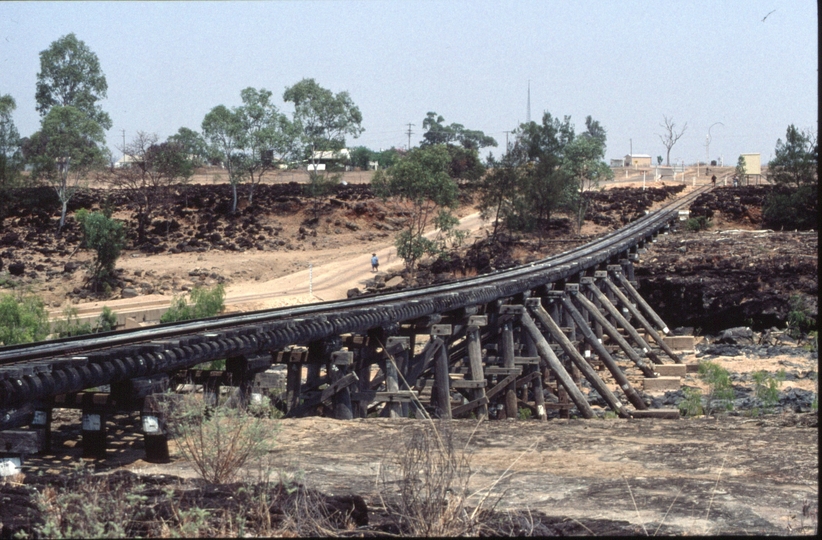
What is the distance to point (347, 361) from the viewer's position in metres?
11.7

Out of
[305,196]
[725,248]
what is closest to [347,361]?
[725,248]

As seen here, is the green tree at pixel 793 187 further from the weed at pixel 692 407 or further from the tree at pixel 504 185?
the weed at pixel 692 407

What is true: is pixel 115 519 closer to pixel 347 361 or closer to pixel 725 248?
pixel 347 361

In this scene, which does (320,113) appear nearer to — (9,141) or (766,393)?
(9,141)

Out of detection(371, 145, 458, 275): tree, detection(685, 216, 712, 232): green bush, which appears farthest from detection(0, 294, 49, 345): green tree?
detection(685, 216, 712, 232): green bush

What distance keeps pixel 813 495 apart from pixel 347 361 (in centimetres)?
620

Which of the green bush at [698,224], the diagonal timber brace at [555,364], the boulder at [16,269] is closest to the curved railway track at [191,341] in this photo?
the diagonal timber brace at [555,364]

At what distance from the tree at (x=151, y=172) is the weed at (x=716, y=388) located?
31938 mm

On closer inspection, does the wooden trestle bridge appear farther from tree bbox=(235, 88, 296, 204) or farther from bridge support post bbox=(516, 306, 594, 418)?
tree bbox=(235, 88, 296, 204)

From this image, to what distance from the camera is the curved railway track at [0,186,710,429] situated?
297 inches

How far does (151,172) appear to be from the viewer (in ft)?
156

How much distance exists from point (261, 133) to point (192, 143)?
3.43 metres

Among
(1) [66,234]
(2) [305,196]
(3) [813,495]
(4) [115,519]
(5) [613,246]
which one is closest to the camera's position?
(4) [115,519]

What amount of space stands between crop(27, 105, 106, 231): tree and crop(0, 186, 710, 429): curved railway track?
32.0 m
